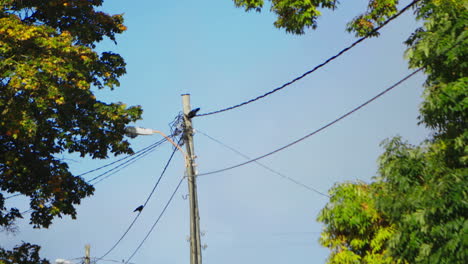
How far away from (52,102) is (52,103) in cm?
12

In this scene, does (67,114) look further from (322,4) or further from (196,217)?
(322,4)

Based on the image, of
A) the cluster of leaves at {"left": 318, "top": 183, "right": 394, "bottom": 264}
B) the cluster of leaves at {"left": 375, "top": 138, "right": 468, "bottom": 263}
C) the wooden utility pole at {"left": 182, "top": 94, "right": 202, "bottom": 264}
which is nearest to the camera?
the cluster of leaves at {"left": 375, "top": 138, "right": 468, "bottom": 263}

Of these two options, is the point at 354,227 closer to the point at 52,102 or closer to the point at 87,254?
the point at 52,102

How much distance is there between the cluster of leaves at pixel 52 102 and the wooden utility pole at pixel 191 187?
2.55 m

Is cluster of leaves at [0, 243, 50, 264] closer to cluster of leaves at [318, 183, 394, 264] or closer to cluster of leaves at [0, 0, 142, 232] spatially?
cluster of leaves at [0, 0, 142, 232]

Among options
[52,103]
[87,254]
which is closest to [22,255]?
[52,103]

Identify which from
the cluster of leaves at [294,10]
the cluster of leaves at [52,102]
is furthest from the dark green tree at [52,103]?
the cluster of leaves at [294,10]

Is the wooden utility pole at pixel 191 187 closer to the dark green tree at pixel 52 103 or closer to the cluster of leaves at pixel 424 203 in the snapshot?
the dark green tree at pixel 52 103

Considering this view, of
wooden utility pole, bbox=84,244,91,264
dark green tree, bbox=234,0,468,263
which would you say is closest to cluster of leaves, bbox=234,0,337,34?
dark green tree, bbox=234,0,468,263

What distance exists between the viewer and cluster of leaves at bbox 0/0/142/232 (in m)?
17.3

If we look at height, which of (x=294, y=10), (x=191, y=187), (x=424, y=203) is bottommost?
(x=424, y=203)

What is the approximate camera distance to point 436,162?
1788cm

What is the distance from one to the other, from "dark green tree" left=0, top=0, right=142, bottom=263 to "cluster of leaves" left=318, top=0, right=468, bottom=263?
867 centimetres

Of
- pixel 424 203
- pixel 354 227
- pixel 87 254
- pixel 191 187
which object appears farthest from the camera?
pixel 87 254
